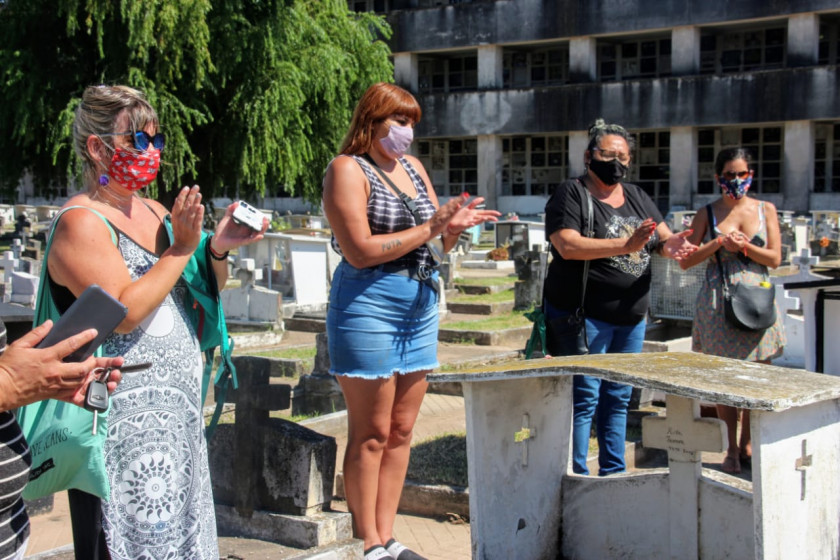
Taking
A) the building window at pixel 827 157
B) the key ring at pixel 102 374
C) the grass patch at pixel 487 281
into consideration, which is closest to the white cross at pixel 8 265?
the grass patch at pixel 487 281

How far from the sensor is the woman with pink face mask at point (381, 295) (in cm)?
383

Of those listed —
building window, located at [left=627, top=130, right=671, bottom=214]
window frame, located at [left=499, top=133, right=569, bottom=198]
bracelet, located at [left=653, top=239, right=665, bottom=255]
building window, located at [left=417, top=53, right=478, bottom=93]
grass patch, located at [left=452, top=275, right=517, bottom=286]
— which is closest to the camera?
bracelet, located at [left=653, top=239, right=665, bottom=255]

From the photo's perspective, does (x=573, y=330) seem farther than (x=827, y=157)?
No

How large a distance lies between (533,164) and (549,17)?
6.25m

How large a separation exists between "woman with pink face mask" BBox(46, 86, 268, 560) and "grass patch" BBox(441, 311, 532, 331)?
8.91 meters

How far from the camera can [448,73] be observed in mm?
41125

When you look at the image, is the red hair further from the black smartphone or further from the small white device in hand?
the black smartphone

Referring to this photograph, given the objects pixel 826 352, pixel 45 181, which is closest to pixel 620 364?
pixel 826 352

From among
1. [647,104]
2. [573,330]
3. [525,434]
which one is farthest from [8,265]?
[647,104]

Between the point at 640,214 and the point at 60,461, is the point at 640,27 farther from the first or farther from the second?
the point at 60,461

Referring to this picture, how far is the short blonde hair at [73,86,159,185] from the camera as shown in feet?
10.00

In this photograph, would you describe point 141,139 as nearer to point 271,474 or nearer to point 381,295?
point 381,295

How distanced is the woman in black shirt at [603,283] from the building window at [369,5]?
37.0 metres

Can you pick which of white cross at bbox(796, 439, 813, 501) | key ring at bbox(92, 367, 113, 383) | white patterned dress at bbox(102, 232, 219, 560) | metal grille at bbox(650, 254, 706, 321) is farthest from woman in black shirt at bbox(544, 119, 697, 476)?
metal grille at bbox(650, 254, 706, 321)
